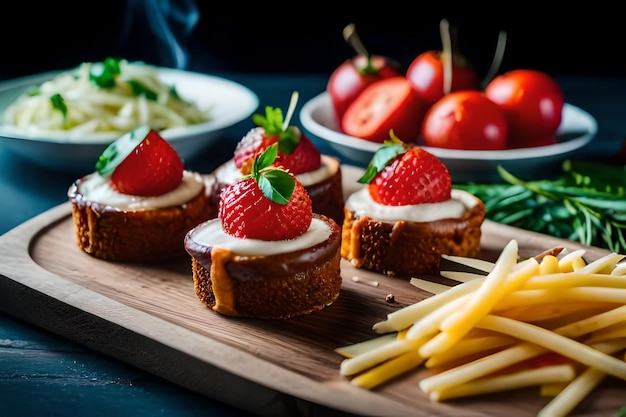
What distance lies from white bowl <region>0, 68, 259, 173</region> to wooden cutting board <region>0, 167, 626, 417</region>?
2.12 feet

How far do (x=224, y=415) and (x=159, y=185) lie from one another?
3.92ft

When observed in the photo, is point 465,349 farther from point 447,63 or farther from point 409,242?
point 447,63

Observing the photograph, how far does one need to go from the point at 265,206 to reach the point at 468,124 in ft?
6.02

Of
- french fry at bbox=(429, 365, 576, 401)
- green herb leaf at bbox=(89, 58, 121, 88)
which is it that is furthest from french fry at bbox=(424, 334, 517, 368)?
green herb leaf at bbox=(89, 58, 121, 88)

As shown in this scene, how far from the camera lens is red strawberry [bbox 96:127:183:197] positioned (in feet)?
10.9

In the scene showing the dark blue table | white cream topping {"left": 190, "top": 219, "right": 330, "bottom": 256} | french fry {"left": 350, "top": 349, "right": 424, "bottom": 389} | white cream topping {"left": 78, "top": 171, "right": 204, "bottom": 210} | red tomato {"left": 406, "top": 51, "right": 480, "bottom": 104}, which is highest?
red tomato {"left": 406, "top": 51, "right": 480, "bottom": 104}

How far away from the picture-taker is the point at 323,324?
285 cm

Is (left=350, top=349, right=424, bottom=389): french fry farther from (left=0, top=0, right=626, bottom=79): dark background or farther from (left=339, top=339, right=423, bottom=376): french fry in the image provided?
(left=0, top=0, right=626, bottom=79): dark background

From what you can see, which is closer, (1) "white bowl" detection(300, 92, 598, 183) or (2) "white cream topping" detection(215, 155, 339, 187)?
(2) "white cream topping" detection(215, 155, 339, 187)

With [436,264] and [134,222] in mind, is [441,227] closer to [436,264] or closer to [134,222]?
[436,264]

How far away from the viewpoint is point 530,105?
4578 mm

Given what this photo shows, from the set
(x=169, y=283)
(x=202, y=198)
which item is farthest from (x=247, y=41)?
(x=169, y=283)

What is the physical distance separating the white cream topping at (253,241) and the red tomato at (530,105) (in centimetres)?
200

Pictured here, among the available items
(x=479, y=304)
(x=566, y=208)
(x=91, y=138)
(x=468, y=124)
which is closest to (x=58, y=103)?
(x=91, y=138)
